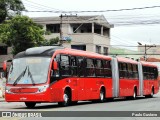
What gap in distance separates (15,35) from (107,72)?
31.7m

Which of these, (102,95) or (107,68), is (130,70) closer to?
(107,68)

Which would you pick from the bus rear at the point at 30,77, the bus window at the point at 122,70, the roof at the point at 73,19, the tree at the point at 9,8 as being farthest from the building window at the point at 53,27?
the bus rear at the point at 30,77

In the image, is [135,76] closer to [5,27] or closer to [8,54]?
[5,27]

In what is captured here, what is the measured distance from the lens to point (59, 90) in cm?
2361

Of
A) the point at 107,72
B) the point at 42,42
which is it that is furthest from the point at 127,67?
the point at 42,42

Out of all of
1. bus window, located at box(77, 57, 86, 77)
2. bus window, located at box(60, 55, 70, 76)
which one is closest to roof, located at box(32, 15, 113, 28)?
bus window, located at box(77, 57, 86, 77)

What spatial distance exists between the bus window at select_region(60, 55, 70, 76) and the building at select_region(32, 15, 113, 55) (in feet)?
148

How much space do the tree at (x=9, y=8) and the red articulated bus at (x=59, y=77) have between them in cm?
3182

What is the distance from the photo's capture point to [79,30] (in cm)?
7600

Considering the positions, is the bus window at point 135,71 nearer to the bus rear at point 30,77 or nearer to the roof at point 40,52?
the roof at point 40,52

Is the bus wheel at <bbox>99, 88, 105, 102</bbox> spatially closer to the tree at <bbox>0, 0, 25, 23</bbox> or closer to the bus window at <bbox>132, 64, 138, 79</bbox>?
the bus window at <bbox>132, 64, 138, 79</bbox>

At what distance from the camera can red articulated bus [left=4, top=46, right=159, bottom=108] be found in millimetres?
22719

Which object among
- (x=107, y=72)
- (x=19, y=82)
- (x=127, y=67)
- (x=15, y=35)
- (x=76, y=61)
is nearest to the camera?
(x=19, y=82)

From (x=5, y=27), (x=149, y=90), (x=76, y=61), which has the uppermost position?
(x=5, y=27)
